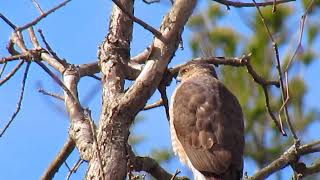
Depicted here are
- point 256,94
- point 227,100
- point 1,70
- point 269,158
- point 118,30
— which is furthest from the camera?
point 256,94

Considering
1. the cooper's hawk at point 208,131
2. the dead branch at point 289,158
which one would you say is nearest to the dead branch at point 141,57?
the cooper's hawk at point 208,131

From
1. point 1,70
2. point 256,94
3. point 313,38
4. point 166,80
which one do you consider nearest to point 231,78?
point 256,94

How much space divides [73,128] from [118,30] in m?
0.66

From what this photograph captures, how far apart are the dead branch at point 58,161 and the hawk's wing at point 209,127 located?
2.55 ft

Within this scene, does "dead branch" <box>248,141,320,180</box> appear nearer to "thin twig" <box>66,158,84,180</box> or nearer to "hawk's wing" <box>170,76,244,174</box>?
"hawk's wing" <box>170,76,244,174</box>

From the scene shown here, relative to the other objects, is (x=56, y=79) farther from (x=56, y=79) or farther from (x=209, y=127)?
(x=209, y=127)

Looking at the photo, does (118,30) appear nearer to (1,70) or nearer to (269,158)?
(1,70)

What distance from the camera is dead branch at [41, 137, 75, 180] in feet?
15.6

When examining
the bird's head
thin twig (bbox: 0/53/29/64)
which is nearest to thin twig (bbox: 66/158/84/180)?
thin twig (bbox: 0/53/29/64)

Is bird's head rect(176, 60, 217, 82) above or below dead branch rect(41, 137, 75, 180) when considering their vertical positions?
above

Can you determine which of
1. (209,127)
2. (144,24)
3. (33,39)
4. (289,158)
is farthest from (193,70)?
(144,24)

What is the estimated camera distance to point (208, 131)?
5.09m

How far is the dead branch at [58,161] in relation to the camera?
4762 mm

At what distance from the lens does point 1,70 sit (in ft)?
14.3
